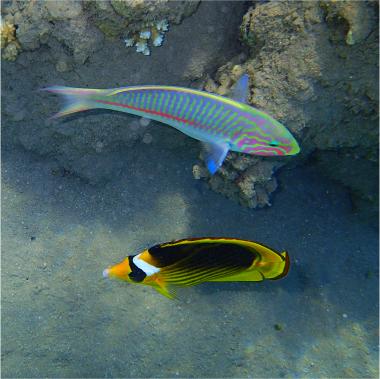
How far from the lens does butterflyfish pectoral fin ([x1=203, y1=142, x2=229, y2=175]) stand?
3.15 metres

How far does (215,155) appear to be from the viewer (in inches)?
126

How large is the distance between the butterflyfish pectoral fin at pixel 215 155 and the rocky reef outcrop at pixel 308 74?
0.64 meters

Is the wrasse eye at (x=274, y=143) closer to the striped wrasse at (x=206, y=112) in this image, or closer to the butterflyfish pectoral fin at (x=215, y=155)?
the striped wrasse at (x=206, y=112)

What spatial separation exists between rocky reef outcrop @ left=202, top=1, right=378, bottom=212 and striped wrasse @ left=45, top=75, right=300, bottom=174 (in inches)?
23.0

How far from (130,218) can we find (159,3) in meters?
2.30

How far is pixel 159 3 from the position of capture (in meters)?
3.30

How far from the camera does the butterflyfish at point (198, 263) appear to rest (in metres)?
2.75

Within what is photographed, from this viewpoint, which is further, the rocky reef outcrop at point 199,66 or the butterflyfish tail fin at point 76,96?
the rocky reef outcrop at point 199,66


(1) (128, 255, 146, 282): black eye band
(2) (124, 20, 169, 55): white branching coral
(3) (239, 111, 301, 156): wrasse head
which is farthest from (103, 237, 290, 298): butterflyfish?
(2) (124, 20, 169, 55): white branching coral

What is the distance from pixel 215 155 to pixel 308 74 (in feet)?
4.08

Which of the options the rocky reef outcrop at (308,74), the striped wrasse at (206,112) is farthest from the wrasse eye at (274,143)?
the rocky reef outcrop at (308,74)

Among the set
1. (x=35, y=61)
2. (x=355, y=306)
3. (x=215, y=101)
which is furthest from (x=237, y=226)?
(x=35, y=61)

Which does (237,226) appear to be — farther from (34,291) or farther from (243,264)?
(34,291)

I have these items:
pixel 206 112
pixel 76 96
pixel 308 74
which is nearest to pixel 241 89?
pixel 206 112
